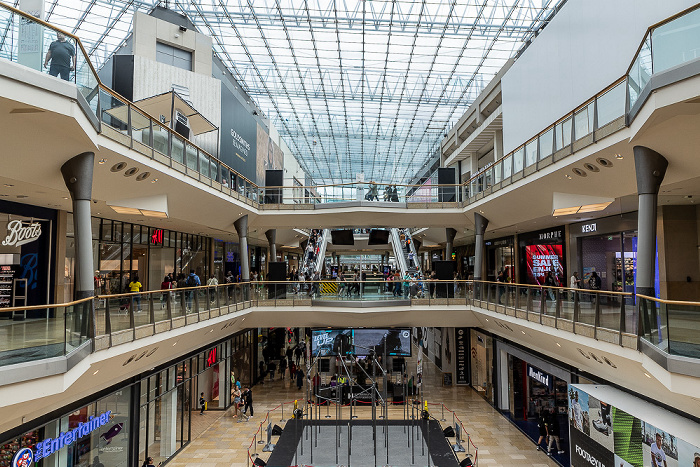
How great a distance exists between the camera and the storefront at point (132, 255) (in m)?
13.9

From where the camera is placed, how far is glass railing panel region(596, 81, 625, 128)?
816 centimetres

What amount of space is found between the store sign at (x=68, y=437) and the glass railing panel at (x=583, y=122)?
12.9 meters

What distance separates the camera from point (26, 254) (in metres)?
11.0

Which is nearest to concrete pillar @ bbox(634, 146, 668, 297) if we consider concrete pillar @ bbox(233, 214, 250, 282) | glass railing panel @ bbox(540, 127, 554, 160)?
glass railing panel @ bbox(540, 127, 554, 160)

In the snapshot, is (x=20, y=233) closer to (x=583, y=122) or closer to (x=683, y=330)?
(x=583, y=122)

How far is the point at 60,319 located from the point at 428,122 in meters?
33.3

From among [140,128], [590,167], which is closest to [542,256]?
[590,167]

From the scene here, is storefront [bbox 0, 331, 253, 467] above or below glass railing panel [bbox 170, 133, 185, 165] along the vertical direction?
below

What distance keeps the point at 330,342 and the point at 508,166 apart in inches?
467

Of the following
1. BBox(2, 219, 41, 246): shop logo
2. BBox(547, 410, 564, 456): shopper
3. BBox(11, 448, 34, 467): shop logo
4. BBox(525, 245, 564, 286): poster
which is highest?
BBox(2, 219, 41, 246): shop logo

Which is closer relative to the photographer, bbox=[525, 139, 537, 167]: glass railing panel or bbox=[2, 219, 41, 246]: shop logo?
bbox=[2, 219, 41, 246]: shop logo

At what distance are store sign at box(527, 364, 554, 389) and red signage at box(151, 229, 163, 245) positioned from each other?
1479cm

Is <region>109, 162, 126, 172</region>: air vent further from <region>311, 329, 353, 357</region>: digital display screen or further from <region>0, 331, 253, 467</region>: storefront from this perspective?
<region>311, 329, 353, 357</region>: digital display screen

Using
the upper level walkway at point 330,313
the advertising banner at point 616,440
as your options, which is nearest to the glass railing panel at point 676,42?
the upper level walkway at point 330,313
